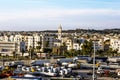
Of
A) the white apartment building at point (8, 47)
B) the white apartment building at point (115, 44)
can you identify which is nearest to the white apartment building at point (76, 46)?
the white apartment building at point (115, 44)

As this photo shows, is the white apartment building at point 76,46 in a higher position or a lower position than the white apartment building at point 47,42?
lower

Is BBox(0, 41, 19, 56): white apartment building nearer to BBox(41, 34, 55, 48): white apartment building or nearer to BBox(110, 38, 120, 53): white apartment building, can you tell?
BBox(41, 34, 55, 48): white apartment building

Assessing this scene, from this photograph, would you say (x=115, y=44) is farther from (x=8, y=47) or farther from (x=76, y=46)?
(x=8, y=47)

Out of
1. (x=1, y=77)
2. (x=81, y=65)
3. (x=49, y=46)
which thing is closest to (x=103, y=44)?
(x=49, y=46)

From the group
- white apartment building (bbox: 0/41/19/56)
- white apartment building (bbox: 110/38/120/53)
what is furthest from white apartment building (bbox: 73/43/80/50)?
white apartment building (bbox: 0/41/19/56)

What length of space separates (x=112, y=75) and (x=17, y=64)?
362 inches

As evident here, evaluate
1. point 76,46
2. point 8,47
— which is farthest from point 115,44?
point 8,47

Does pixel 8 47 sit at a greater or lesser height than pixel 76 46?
greater

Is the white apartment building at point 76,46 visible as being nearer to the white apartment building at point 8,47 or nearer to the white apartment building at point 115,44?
the white apartment building at point 115,44

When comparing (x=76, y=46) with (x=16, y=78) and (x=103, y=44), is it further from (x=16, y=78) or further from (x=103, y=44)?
(x=16, y=78)

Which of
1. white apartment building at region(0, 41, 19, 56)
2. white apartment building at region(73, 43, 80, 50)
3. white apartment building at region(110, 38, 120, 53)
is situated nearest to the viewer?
white apartment building at region(0, 41, 19, 56)

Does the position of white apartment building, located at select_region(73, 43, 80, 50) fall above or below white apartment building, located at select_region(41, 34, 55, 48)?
below

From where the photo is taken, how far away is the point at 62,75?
25703mm

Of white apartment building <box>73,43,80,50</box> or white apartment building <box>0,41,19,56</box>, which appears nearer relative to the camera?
white apartment building <box>0,41,19,56</box>
